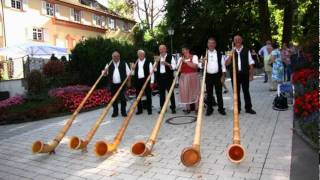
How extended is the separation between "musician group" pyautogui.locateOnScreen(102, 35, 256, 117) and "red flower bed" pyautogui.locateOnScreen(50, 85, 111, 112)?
8.68 feet

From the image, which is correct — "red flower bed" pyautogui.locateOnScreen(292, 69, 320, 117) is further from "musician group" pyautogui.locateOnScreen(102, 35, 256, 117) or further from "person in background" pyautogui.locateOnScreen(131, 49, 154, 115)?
"person in background" pyautogui.locateOnScreen(131, 49, 154, 115)

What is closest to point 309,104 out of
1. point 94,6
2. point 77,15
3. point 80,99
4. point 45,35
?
point 80,99

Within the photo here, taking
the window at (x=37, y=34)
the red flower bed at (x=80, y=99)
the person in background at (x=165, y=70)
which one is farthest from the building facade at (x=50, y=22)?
the person in background at (x=165, y=70)

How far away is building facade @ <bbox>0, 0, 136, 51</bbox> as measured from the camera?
29469 mm

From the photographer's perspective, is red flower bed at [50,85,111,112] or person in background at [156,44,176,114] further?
red flower bed at [50,85,111,112]

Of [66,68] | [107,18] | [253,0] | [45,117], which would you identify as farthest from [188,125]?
[107,18]

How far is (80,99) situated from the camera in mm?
13648

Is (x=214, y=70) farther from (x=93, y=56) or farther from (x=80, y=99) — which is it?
(x=93, y=56)

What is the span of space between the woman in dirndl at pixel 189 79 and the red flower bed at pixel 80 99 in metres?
4.47

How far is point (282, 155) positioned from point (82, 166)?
3.25 metres

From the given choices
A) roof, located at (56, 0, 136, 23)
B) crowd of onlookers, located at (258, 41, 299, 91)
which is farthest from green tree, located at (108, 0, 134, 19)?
crowd of onlookers, located at (258, 41, 299, 91)

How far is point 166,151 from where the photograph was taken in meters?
6.93

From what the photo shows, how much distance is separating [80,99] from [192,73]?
201 inches

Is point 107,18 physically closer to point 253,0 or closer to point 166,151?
point 253,0
